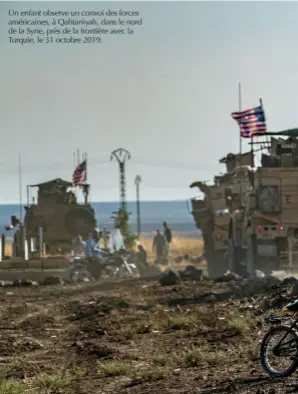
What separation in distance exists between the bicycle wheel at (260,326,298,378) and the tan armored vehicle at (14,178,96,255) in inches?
976

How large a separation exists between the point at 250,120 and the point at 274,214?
6.45 metres

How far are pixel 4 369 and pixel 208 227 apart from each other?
20.7 m

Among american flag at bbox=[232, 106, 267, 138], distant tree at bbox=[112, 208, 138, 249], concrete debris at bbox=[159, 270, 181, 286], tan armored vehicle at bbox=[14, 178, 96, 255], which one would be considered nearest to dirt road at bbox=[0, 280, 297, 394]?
concrete debris at bbox=[159, 270, 181, 286]

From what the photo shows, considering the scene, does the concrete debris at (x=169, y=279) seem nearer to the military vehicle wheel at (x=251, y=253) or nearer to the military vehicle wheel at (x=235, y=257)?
the military vehicle wheel at (x=251, y=253)

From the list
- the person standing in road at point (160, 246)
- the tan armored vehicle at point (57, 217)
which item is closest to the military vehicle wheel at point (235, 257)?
the tan armored vehicle at point (57, 217)

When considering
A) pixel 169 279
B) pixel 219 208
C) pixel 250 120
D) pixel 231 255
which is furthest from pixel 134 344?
pixel 250 120

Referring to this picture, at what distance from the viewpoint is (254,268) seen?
2433 centimetres

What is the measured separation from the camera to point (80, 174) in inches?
1432

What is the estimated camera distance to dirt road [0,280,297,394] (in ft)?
31.3

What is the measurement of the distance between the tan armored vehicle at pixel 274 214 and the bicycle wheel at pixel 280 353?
45.9 feet

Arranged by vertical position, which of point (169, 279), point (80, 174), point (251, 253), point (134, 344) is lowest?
point (134, 344)

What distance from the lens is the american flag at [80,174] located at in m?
36.0

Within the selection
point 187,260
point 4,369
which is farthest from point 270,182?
point 187,260

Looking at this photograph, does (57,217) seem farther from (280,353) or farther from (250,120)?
(280,353)
